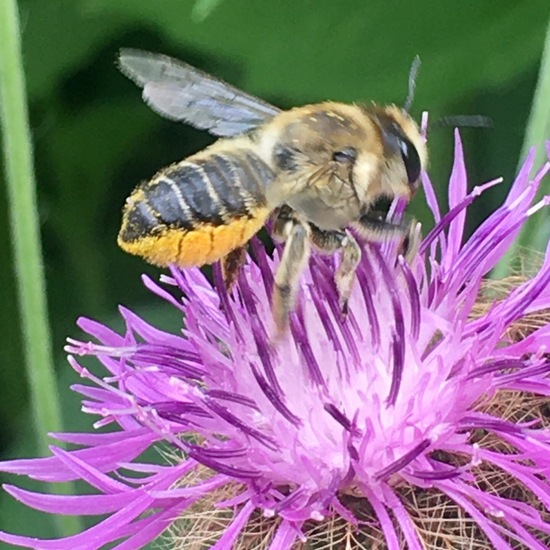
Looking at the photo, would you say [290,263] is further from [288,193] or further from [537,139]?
[537,139]

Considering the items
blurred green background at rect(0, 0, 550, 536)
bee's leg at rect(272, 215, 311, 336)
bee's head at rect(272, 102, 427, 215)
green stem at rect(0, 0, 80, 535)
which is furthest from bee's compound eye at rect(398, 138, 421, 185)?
blurred green background at rect(0, 0, 550, 536)

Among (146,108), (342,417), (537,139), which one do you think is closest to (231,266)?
(342,417)

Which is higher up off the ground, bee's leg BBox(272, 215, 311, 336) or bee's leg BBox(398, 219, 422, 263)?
bee's leg BBox(272, 215, 311, 336)

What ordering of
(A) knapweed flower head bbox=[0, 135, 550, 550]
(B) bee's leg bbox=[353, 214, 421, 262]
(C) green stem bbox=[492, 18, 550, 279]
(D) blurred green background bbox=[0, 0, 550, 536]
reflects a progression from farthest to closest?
1. (D) blurred green background bbox=[0, 0, 550, 536]
2. (C) green stem bbox=[492, 18, 550, 279]
3. (B) bee's leg bbox=[353, 214, 421, 262]
4. (A) knapweed flower head bbox=[0, 135, 550, 550]

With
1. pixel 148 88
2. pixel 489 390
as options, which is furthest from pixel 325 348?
pixel 148 88

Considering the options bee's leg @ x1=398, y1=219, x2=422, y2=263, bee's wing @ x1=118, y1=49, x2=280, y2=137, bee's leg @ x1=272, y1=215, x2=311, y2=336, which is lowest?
bee's leg @ x1=398, y1=219, x2=422, y2=263

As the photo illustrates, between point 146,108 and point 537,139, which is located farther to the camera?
point 146,108

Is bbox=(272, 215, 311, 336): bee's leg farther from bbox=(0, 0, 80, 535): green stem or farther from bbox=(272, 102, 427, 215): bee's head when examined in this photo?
Result: bbox=(0, 0, 80, 535): green stem
